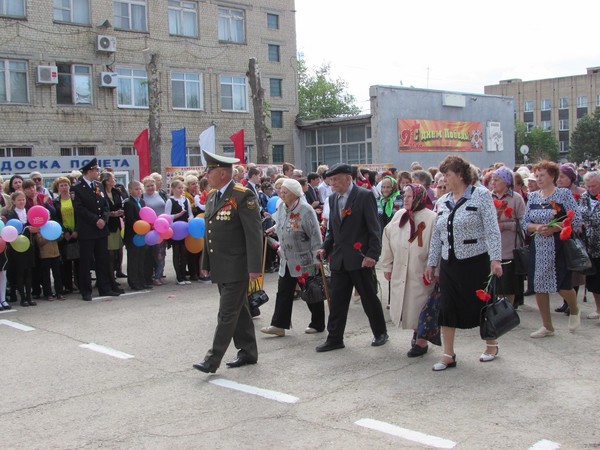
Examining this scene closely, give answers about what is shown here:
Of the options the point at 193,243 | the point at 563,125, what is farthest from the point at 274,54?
the point at 563,125

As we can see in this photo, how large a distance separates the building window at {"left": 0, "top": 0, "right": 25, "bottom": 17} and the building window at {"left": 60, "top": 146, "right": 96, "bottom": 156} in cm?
607

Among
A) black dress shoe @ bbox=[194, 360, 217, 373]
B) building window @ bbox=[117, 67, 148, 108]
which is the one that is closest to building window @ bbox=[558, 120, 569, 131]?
building window @ bbox=[117, 67, 148, 108]

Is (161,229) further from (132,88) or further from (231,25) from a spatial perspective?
(231,25)

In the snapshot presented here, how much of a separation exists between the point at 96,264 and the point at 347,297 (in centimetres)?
517

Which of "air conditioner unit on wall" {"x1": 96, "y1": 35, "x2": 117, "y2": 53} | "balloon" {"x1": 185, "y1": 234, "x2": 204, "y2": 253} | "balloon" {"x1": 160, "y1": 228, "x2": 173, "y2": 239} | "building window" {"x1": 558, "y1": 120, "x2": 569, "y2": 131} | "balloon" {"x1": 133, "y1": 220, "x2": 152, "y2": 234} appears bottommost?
"balloon" {"x1": 185, "y1": 234, "x2": 204, "y2": 253}

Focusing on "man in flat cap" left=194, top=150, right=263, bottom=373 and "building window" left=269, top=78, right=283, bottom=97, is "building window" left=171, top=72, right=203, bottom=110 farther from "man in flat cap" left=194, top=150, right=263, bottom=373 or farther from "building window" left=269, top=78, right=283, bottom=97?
"man in flat cap" left=194, top=150, right=263, bottom=373

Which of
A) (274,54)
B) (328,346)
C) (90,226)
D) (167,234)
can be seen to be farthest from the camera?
(274,54)

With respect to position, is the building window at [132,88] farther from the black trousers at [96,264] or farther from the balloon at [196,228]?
the black trousers at [96,264]

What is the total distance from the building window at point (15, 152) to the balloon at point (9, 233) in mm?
21662

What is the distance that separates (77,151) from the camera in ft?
→ 106

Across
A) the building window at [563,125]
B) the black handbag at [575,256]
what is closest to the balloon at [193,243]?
the black handbag at [575,256]

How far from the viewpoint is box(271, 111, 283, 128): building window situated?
4091cm

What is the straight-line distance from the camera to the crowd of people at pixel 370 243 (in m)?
6.42

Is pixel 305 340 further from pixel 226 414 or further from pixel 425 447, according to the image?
pixel 425 447
